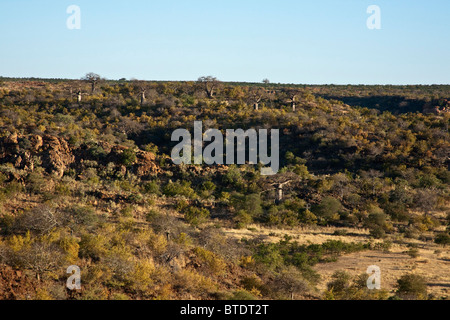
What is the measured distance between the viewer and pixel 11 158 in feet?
79.1

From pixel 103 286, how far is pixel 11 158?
674 inches

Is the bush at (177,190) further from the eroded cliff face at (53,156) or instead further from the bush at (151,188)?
the eroded cliff face at (53,156)

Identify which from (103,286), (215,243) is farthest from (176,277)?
(215,243)

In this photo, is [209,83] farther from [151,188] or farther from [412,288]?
[412,288]

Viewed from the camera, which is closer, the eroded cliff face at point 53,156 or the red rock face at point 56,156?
the red rock face at point 56,156

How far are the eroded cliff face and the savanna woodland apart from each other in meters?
0.10

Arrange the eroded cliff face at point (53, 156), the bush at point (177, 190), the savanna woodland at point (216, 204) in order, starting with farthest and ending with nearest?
the eroded cliff face at point (53, 156)
the bush at point (177, 190)
the savanna woodland at point (216, 204)

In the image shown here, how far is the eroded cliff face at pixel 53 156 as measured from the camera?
2381 centimetres

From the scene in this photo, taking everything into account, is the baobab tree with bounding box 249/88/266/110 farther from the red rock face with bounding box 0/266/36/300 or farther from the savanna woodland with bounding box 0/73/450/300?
the red rock face with bounding box 0/266/36/300

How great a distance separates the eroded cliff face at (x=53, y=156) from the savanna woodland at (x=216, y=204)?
10cm

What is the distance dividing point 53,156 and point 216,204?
1128 cm

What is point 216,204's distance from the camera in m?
23.0

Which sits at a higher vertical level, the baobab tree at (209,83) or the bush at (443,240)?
the baobab tree at (209,83)

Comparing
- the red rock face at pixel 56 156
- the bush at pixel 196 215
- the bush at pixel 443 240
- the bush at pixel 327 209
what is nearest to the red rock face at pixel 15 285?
the bush at pixel 196 215
